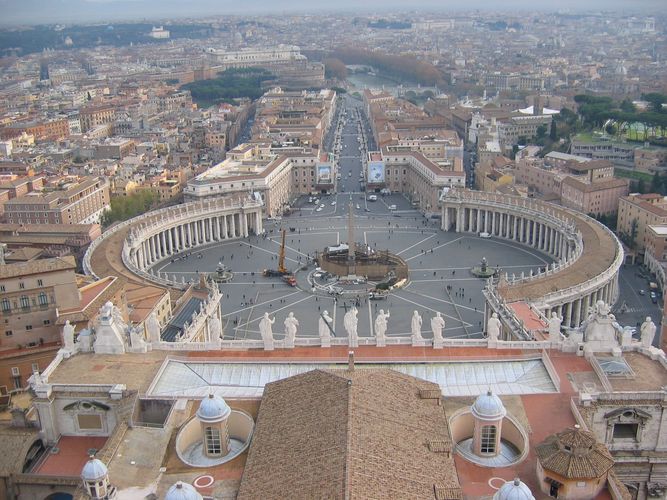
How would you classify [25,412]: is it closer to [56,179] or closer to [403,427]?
[403,427]

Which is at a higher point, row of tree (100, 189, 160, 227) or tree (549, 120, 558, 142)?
tree (549, 120, 558, 142)

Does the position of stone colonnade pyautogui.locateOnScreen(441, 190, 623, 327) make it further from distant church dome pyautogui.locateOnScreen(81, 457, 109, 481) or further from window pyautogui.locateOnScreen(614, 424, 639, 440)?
distant church dome pyautogui.locateOnScreen(81, 457, 109, 481)

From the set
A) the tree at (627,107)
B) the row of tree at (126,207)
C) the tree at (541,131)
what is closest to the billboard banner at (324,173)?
the row of tree at (126,207)

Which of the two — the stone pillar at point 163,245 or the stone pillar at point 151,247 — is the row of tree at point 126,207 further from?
the stone pillar at point 151,247

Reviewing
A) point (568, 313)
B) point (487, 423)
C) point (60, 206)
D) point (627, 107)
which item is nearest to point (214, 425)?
point (487, 423)

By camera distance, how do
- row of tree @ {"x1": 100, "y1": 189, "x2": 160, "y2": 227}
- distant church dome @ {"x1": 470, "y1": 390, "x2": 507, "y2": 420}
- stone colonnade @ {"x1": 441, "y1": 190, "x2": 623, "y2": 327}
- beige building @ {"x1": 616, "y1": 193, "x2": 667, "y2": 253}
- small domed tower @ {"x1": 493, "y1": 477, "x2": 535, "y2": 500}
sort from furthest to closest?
row of tree @ {"x1": 100, "y1": 189, "x2": 160, "y2": 227} < beige building @ {"x1": 616, "y1": 193, "x2": 667, "y2": 253} < stone colonnade @ {"x1": 441, "y1": 190, "x2": 623, "y2": 327} < distant church dome @ {"x1": 470, "y1": 390, "x2": 507, "y2": 420} < small domed tower @ {"x1": 493, "y1": 477, "x2": 535, "y2": 500}

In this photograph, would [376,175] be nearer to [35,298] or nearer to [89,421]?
[35,298]

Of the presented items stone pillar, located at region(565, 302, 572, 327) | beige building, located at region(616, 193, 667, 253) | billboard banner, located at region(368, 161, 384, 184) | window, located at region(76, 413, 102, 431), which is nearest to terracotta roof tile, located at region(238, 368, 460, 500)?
window, located at region(76, 413, 102, 431)

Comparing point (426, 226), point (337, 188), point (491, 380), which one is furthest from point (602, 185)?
point (491, 380)
